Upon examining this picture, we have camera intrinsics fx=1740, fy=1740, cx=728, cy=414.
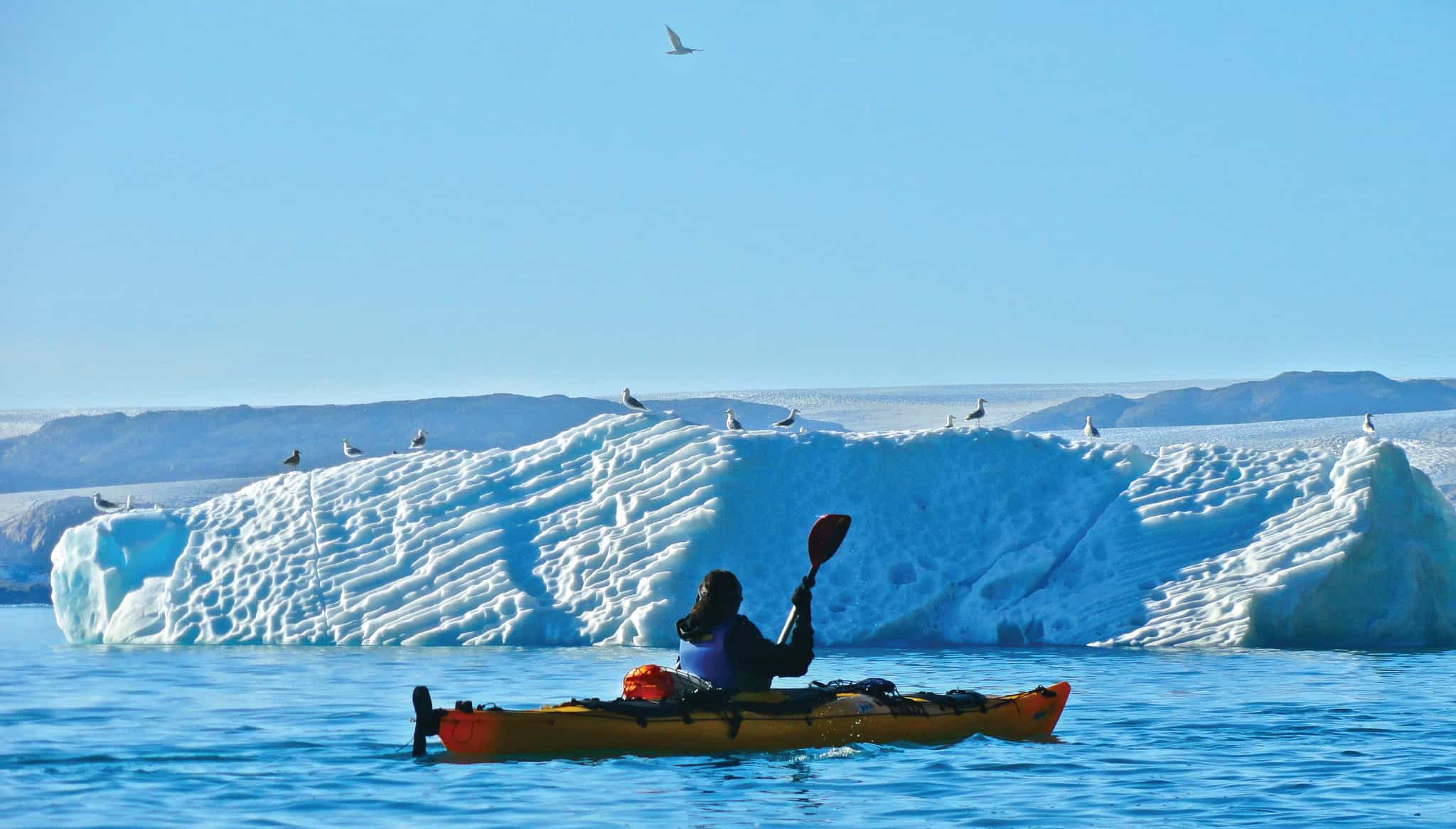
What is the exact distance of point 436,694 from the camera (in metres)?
14.8

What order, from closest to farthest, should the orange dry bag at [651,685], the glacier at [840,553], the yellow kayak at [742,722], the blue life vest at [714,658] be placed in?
1. the yellow kayak at [742,722]
2. the blue life vest at [714,658]
3. the orange dry bag at [651,685]
4. the glacier at [840,553]

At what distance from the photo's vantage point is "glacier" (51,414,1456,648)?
20.8 metres

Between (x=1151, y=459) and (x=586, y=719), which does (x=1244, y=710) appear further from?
(x=1151, y=459)

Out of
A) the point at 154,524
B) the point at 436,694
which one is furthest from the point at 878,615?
the point at 154,524

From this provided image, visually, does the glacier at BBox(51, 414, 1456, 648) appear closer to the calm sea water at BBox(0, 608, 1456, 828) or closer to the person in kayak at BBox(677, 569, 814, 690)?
the calm sea water at BBox(0, 608, 1456, 828)

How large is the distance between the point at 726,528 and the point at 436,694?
7.39m

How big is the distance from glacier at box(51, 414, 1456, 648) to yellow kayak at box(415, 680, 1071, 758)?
869cm

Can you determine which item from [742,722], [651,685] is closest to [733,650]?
[742,722]

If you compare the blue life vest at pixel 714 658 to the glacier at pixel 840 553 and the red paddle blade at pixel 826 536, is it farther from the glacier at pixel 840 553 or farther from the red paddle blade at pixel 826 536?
the glacier at pixel 840 553

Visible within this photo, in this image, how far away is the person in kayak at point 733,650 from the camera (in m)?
11.1

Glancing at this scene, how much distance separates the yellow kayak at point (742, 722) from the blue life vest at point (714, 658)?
0.14m

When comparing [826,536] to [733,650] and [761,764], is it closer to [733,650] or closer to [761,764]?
[733,650]

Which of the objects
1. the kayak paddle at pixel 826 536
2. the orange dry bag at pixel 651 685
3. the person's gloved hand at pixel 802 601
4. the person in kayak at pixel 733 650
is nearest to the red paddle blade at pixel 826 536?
the kayak paddle at pixel 826 536

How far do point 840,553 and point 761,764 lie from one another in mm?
11192
